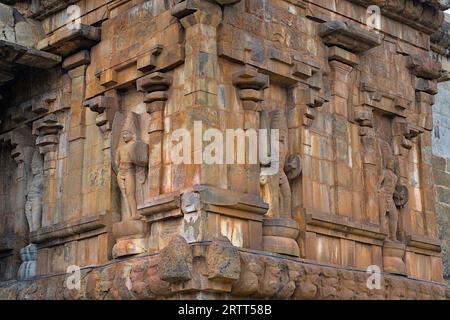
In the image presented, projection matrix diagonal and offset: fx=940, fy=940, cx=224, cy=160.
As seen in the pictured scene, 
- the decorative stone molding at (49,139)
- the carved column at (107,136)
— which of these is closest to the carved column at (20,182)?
the decorative stone molding at (49,139)

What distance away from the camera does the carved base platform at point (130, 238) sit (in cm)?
1031

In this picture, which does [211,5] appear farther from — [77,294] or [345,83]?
[77,294]

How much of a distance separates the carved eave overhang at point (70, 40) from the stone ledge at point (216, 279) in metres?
2.85

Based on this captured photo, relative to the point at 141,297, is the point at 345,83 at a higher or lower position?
higher

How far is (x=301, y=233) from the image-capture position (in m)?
10.6

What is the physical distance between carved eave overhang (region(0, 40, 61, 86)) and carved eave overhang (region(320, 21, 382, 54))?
3442mm

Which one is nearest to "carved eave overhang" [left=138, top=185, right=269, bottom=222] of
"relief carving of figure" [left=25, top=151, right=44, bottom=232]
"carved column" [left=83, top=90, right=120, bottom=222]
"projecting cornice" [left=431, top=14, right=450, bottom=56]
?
"carved column" [left=83, top=90, right=120, bottom=222]

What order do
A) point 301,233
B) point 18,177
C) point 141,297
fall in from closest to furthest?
point 141,297 < point 301,233 < point 18,177

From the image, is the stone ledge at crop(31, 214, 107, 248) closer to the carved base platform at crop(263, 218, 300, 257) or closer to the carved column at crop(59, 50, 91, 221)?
the carved column at crop(59, 50, 91, 221)

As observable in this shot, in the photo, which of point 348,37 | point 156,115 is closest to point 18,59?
point 156,115

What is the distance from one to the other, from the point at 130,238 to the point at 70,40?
2.77 metres

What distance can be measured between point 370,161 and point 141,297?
356 cm

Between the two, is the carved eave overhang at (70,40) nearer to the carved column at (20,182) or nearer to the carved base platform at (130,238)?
the carved column at (20,182)

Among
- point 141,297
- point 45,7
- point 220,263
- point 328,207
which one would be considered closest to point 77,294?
point 141,297
